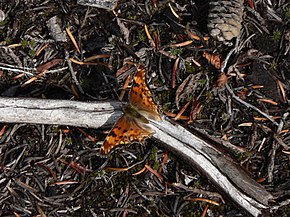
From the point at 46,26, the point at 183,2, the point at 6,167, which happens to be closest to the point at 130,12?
the point at 183,2

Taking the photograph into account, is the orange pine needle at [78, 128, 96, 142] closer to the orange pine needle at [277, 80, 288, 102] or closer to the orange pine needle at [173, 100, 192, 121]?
the orange pine needle at [173, 100, 192, 121]

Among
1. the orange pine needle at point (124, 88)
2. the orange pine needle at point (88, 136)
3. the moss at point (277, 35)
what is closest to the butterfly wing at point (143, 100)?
the orange pine needle at point (124, 88)

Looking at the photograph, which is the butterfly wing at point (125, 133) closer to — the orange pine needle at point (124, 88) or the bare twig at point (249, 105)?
the orange pine needle at point (124, 88)

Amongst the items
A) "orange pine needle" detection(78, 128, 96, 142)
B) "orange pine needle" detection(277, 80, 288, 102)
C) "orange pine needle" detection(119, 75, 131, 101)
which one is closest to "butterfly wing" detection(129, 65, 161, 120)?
"orange pine needle" detection(119, 75, 131, 101)

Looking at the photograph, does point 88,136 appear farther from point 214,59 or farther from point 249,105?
point 249,105

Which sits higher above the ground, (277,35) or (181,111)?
(277,35)

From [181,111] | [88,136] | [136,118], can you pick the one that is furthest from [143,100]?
[88,136]
